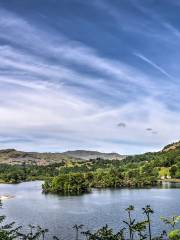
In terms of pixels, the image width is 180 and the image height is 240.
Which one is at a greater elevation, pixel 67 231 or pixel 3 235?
pixel 3 235

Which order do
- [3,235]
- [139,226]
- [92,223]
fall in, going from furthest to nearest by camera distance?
[92,223] < [139,226] < [3,235]

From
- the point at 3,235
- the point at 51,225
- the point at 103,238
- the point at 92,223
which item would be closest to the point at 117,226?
the point at 92,223

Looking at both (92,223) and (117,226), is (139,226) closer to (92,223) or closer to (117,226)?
(117,226)

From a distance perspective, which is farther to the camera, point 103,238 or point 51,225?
point 51,225

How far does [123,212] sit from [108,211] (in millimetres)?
8102

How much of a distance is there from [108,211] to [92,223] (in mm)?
35437

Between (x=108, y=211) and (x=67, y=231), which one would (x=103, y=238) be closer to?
(x=67, y=231)

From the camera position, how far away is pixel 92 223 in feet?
513

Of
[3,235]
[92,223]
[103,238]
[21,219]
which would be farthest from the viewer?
[21,219]

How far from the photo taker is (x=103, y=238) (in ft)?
226

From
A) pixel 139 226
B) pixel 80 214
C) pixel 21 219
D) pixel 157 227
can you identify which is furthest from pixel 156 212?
pixel 139 226

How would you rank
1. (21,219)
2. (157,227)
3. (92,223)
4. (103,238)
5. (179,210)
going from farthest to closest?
(179,210), (21,219), (92,223), (157,227), (103,238)

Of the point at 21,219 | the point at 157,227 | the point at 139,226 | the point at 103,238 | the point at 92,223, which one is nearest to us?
the point at 103,238

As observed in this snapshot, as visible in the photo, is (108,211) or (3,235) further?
(108,211)
